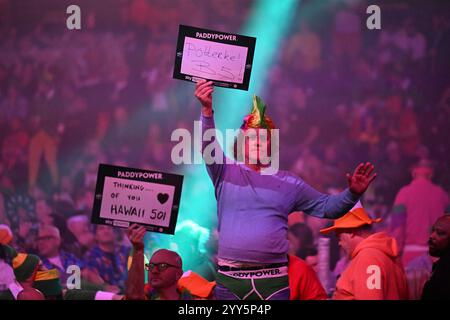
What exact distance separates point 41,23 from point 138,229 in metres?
3.47

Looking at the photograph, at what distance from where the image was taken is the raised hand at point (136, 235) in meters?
4.39

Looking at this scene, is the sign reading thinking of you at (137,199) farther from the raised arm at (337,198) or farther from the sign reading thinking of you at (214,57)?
the raised arm at (337,198)

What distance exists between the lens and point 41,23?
7367 mm

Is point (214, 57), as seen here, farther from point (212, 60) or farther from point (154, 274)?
point (154, 274)

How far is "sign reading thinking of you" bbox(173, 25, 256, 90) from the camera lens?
4594mm

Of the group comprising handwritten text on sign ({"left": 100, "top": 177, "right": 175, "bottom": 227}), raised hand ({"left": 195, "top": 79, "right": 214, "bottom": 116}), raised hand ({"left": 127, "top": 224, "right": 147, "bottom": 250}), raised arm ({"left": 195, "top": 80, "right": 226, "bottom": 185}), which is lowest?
raised hand ({"left": 127, "top": 224, "right": 147, "bottom": 250})

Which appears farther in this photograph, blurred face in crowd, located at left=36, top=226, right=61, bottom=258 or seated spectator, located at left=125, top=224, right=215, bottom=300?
blurred face in crowd, located at left=36, top=226, right=61, bottom=258

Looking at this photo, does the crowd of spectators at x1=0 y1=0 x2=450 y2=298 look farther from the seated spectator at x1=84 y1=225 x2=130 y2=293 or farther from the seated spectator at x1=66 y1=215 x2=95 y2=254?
the seated spectator at x1=84 y1=225 x2=130 y2=293

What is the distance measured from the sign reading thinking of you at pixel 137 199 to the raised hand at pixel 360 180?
91cm

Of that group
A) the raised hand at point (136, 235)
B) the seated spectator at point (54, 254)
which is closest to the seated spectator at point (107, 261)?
the seated spectator at point (54, 254)

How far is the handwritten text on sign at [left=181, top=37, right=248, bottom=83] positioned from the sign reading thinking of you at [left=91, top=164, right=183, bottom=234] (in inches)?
22.5

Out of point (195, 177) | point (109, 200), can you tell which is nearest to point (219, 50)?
point (109, 200)

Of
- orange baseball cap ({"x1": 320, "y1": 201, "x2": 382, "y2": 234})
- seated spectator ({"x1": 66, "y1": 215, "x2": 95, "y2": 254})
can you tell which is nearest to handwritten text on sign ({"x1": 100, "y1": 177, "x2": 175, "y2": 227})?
orange baseball cap ({"x1": 320, "y1": 201, "x2": 382, "y2": 234})

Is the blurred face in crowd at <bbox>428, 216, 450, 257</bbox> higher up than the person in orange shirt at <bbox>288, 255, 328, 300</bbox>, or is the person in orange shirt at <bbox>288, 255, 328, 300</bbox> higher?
the blurred face in crowd at <bbox>428, 216, 450, 257</bbox>
